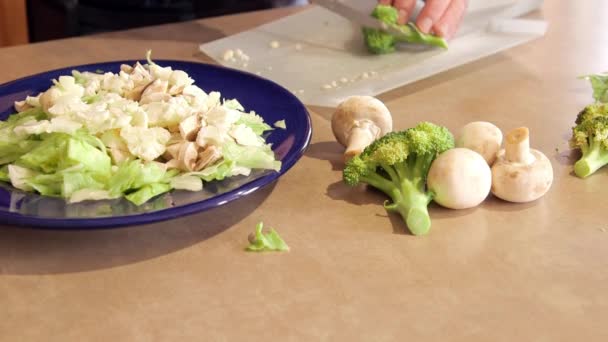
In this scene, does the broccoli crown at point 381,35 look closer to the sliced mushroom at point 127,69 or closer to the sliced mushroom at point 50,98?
the sliced mushroom at point 127,69

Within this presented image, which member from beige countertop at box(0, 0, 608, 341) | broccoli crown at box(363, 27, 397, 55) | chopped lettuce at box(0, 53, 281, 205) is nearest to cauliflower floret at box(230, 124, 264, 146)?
chopped lettuce at box(0, 53, 281, 205)

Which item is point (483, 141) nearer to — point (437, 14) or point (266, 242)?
point (266, 242)

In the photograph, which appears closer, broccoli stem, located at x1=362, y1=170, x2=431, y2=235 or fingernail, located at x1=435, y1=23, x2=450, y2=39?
broccoli stem, located at x1=362, y1=170, x2=431, y2=235

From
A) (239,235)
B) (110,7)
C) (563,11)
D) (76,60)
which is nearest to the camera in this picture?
(239,235)

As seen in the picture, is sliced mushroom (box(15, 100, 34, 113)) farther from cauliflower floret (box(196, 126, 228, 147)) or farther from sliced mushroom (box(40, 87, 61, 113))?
cauliflower floret (box(196, 126, 228, 147))

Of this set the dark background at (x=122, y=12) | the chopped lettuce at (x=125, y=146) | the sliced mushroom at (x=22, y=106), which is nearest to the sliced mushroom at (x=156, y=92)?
the chopped lettuce at (x=125, y=146)

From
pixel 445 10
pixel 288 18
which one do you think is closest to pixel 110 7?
pixel 288 18

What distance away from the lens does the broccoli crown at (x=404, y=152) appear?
3.89 ft

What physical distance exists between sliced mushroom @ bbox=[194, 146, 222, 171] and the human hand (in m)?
0.85

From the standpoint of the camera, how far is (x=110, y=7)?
2410mm

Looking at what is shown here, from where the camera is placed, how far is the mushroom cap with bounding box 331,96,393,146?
1337 mm

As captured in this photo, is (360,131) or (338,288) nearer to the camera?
(338,288)

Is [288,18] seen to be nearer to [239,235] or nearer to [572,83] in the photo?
[572,83]

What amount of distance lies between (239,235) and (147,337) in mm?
260
